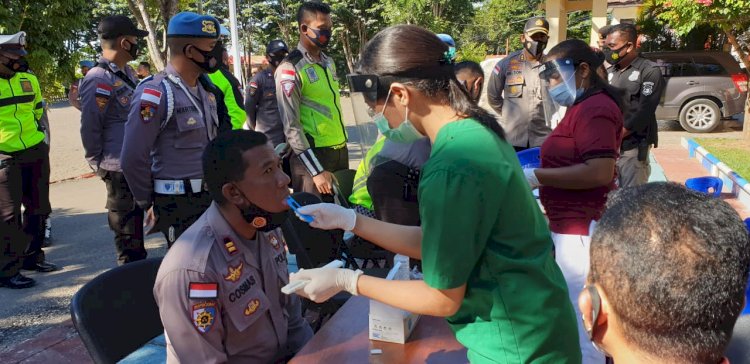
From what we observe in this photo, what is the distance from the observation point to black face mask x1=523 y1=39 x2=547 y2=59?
483cm

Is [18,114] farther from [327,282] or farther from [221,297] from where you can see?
[327,282]

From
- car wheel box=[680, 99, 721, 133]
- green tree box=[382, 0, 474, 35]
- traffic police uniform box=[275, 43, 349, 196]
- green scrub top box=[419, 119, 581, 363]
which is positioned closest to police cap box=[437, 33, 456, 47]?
green scrub top box=[419, 119, 581, 363]

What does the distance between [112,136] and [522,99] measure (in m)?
3.27

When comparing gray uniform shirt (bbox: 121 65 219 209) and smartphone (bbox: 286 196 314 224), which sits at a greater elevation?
gray uniform shirt (bbox: 121 65 219 209)

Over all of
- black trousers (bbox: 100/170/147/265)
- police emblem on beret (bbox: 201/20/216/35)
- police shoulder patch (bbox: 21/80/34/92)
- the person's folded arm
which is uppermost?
police emblem on beret (bbox: 201/20/216/35)

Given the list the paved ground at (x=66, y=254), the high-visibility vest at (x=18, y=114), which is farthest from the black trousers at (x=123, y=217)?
the high-visibility vest at (x=18, y=114)

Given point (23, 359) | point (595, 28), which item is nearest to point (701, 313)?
point (23, 359)

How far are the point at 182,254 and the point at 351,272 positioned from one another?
588 mm

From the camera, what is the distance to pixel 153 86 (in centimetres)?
312

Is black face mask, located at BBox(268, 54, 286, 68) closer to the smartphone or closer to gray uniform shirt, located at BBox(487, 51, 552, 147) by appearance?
gray uniform shirt, located at BBox(487, 51, 552, 147)

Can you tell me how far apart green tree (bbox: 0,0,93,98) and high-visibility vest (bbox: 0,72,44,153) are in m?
1.16

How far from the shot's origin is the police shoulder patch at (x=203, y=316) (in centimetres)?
180

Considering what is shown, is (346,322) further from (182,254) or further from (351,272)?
(182,254)

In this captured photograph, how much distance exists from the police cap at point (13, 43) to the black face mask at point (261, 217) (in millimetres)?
3239
